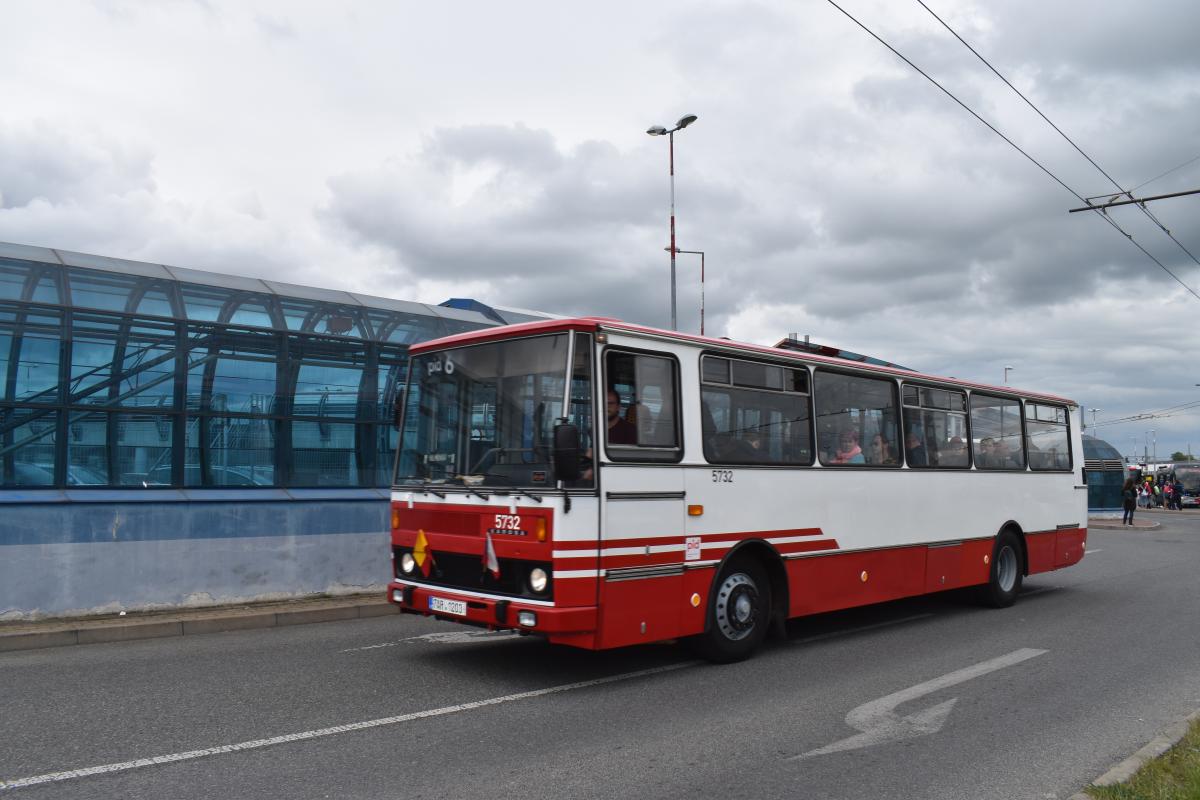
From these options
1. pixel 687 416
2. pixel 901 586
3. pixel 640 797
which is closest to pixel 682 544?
pixel 687 416

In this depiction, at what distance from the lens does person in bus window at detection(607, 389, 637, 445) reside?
7.27m

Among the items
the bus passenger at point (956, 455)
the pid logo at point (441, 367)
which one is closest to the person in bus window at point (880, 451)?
the bus passenger at point (956, 455)

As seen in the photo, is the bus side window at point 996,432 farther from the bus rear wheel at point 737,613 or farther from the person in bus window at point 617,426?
the person in bus window at point 617,426

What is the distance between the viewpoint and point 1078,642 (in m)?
9.70

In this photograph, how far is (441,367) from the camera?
8344mm

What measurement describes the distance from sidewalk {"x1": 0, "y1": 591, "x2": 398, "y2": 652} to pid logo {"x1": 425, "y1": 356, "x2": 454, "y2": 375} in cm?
385

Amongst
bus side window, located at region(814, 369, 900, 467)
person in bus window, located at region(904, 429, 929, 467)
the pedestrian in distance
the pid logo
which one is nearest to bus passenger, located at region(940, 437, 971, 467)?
person in bus window, located at region(904, 429, 929, 467)

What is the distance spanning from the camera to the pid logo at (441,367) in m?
8.24

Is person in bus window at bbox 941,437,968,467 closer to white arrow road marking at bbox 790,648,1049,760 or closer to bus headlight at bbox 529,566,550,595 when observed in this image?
white arrow road marking at bbox 790,648,1049,760

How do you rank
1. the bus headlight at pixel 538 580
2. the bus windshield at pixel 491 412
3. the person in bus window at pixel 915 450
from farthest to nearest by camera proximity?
the person in bus window at pixel 915 450, the bus windshield at pixel 491 412, the bus headlight at pixel 538 580

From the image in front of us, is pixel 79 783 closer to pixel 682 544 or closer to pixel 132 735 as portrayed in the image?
pixel 132 735

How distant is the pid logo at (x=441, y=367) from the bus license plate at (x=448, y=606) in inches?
75.1

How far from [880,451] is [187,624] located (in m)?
7.44

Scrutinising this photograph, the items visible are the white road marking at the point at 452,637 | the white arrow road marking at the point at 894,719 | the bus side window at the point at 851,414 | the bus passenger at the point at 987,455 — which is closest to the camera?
the white arrow road marking at the point at 894,719
